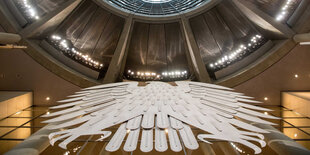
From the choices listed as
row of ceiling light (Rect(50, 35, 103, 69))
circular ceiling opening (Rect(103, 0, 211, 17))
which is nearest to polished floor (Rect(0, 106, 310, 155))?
row of ceiling light (Rect(50, 35, 103, 69))

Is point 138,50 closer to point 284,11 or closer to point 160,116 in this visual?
point 284,11

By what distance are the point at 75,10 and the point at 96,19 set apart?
1.38 m

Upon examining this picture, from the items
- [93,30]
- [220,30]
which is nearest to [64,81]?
[93,30]

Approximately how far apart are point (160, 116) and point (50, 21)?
9.71 m

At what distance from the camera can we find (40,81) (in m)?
10.2

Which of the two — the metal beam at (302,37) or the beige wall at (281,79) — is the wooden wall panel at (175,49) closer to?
the beige wall at (281,79)

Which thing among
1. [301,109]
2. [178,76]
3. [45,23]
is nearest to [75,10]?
[45,23]

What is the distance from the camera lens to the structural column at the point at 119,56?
11273 mm

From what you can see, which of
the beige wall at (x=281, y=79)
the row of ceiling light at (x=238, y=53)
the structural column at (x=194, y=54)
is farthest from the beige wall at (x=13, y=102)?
the beige wall at (x=281, y=79)

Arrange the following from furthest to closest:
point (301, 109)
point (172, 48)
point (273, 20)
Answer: point (172, 48), point (273, 20), point (301, 109)

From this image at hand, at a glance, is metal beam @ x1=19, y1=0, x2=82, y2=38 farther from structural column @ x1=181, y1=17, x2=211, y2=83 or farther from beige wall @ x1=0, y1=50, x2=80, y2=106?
structural column @ x1=181, y1=17, x2=211, y2=83

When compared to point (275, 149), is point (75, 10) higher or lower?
higher

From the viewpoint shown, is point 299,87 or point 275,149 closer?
point 275,149

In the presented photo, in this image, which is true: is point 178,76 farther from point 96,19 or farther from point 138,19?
point 96,19
